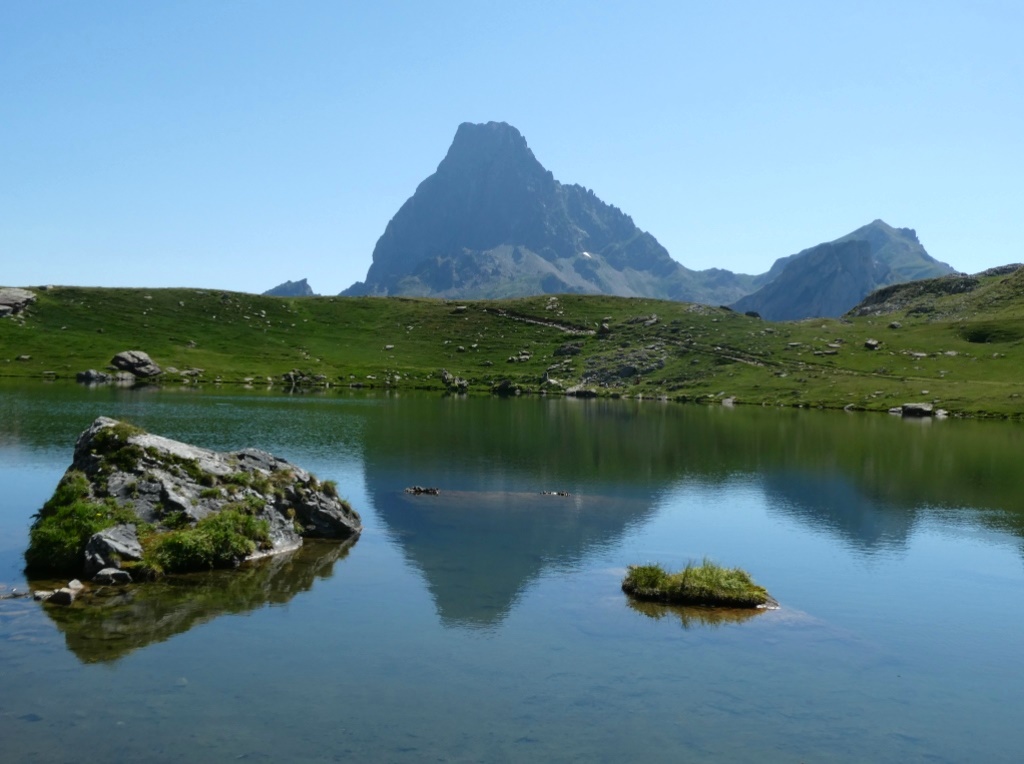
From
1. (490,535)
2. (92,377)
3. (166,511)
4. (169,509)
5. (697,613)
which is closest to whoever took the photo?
(697,613)

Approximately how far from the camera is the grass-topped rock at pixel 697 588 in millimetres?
39906

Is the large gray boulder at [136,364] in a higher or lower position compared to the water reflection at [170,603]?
→ higher

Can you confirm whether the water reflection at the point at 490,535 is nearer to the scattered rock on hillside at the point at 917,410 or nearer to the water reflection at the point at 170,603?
the water reflection at the point at 170,603

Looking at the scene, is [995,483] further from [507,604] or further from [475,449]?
[507,604]

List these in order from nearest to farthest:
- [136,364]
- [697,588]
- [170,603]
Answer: [170,603]
[697,588]
[136,364]

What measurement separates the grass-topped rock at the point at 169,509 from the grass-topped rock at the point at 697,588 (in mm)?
20595

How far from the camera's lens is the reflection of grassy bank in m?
37.4

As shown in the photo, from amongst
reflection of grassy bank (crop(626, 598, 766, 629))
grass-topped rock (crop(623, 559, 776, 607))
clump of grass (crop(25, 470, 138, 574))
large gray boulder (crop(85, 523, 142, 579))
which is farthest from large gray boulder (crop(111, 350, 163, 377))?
reflection of grassy bank (crop(626, 598, 766, 629))

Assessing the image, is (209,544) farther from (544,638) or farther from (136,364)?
(136,364)

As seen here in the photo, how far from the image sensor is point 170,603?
35938 mm

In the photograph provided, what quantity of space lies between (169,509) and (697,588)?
29.3 m

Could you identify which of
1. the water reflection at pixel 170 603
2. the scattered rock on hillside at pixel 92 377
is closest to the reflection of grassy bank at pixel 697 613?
the water reflection at pixel 170 603

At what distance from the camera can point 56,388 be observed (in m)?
149

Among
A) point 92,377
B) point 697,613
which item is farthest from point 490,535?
point 92,377
